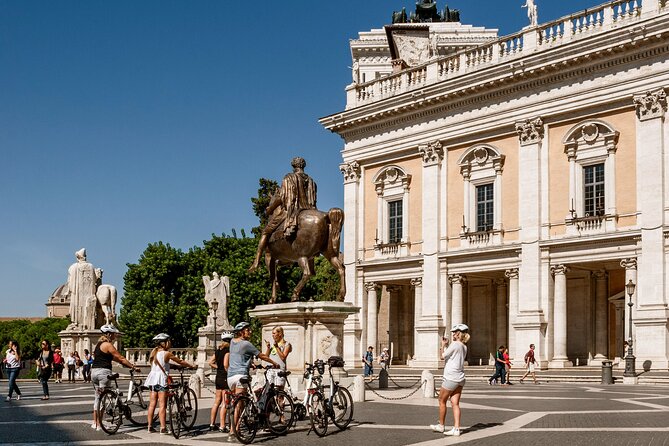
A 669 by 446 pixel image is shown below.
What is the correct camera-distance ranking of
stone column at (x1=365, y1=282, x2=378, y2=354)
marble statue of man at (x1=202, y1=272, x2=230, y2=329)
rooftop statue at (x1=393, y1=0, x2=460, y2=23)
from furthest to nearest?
rooftop statue at (x1=393, y1=0, x2=460, y2=23), stone column at (x1=365, y1=282, x2=378, y2=354), marble statue of man at (x1=202, y1=272, x2=230, y2=329)

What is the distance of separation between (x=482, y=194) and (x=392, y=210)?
600cm

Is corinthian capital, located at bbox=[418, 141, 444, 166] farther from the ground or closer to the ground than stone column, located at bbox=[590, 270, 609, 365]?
farther from the ground

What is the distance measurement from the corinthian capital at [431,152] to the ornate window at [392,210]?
64.6 inches

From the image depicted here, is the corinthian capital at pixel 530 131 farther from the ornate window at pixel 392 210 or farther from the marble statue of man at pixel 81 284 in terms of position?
the marble statue of man at pixel 81 284

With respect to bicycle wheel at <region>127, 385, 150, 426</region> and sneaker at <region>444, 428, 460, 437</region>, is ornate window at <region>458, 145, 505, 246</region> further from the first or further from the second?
sneaker at <region>444, 428, 460, 437</region>

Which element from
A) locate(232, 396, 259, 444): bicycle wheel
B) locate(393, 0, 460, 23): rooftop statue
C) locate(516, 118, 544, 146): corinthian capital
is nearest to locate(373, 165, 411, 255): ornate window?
locate(516, 118, 544, 146): corinthian capital

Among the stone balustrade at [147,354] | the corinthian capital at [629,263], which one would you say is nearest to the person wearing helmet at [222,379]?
the corinthian capital at [629,263]

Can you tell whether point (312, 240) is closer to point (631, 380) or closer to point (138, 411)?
point (138, 411)

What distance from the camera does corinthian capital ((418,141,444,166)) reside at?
150 ft

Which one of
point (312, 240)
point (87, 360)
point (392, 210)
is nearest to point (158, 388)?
point (312, 240)

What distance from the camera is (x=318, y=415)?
47.3ft

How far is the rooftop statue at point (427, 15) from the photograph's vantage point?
90625 mm

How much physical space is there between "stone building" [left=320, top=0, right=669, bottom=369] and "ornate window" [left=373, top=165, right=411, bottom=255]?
0.07 metres

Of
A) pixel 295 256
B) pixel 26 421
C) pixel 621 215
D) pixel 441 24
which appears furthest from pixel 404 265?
pixel 441 24
